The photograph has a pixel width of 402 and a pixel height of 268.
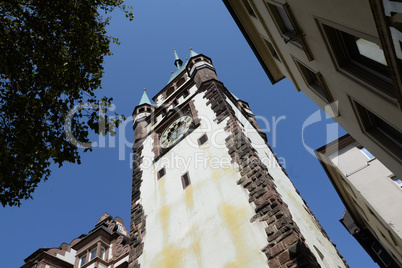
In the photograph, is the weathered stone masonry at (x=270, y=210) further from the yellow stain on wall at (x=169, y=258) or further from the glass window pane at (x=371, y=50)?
the glass window pane at (x=371, y=50)

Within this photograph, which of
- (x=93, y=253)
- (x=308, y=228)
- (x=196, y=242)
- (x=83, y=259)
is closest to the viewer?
(x=196, y=242)

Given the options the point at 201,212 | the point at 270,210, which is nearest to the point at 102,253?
the point at 201,212

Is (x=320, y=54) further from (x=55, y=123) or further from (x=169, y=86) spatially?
(x=169, y=86)

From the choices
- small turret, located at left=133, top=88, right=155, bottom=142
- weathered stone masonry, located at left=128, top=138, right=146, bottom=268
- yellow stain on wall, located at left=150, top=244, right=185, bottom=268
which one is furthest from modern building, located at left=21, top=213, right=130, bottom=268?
small turret, located at left=133, top=88, right=155, bottom=142

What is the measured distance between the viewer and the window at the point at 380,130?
6.24 metres

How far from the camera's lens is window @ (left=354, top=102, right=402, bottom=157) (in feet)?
20.5

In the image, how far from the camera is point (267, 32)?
423 inches

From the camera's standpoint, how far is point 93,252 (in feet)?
57.3

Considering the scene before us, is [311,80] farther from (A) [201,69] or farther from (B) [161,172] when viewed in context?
(A) [201,69]

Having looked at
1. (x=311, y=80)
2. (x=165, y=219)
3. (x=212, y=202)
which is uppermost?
(x=165, y=219)

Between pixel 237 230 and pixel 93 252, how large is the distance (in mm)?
10567

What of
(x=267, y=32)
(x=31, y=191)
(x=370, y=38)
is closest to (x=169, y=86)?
(x=267, y=32)

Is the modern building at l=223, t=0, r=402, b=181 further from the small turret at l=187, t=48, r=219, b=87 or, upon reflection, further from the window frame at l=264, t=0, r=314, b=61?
the small turret at l=187, t=48, r=219, b=87

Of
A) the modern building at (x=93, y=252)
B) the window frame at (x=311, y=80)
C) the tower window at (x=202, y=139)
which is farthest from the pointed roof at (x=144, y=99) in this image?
the window frame at (x=311, y=80)
